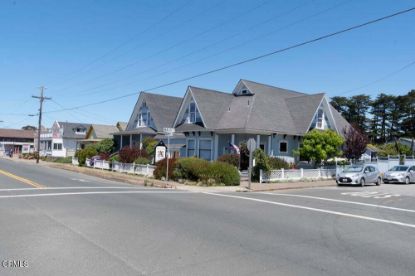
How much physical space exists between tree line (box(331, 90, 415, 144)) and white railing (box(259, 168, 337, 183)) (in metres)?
58.5

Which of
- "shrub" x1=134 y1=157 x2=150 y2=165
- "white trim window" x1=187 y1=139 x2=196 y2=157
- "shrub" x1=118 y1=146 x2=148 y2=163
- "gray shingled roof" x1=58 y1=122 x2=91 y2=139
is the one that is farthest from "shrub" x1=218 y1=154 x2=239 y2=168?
"gray shingled roof" x1=58 y1=122 x2=91 y2=139

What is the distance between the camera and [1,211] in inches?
454

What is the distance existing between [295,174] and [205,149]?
26.3 feet

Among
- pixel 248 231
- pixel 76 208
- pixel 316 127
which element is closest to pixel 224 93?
pixel 316 127

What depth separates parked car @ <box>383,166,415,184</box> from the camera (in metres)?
31.8

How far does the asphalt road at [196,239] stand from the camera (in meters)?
6.47

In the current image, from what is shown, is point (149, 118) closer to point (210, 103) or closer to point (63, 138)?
point (210, 103)

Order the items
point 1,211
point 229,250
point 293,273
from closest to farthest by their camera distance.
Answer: point 293,273, point 229,250, point 1,211

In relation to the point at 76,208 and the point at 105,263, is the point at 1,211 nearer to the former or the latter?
the point at 76,208

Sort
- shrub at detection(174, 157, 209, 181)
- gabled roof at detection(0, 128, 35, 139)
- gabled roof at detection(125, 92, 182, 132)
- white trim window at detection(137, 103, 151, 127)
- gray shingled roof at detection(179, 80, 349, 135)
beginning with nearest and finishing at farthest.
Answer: shrub at detection(174, 157, 209, 181) → gray shingled roof at detection(179, 80, 349, 135) → gabled roof at detection(125, 92, 182, 132) → white trim window at detection(137, 103, 151, 127) → gabled roof at detection(0, 128, 35, 139)

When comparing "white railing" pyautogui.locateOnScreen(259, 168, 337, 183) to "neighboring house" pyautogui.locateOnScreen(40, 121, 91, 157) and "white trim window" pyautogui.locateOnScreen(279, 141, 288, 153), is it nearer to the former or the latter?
"white trim window" pyautogui.locateOnScreen(279, 141, 288, 153)

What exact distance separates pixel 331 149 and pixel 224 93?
36.8ft

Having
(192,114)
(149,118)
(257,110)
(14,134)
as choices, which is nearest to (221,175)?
(257,110)

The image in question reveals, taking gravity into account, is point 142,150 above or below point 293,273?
above
